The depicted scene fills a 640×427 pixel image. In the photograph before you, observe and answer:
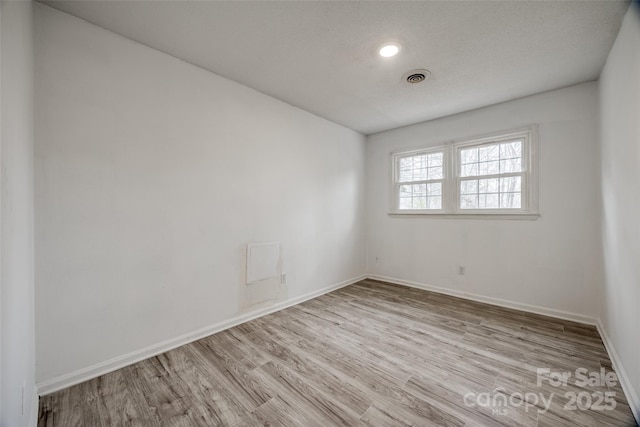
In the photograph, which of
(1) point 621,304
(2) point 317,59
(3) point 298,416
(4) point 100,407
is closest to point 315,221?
(2) point 317,59

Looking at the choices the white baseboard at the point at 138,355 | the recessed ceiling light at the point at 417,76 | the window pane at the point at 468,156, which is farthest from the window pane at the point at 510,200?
the white baseboard at the point at 138,355

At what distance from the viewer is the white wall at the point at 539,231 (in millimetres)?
2764

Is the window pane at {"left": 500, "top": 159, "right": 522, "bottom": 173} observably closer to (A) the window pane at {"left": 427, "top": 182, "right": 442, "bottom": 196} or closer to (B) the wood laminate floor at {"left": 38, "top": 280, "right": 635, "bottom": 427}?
(A) the window pane at {"left": 427, "top": 182, "right": 442, "bottom": 196}

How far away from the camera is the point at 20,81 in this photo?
4.22 ft

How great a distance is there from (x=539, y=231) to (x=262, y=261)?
3.21 m

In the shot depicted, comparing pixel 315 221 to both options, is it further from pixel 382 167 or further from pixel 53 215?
pixel 53 215

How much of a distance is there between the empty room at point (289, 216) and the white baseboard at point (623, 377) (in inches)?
1.0

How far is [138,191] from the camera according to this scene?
2.09m

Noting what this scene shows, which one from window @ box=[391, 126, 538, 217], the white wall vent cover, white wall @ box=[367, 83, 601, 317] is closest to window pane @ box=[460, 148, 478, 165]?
window @ box=[391, 126, 538, 217]

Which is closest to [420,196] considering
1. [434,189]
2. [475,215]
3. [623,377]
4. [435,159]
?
[434,189]

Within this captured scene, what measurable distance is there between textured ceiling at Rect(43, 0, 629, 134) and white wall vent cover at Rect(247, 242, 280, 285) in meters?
1.76

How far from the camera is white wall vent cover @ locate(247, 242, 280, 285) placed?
2.87 meters

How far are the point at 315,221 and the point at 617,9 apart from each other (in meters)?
3.17

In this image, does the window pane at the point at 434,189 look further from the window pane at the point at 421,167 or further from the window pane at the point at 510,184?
the window pane at the point at 510,184
